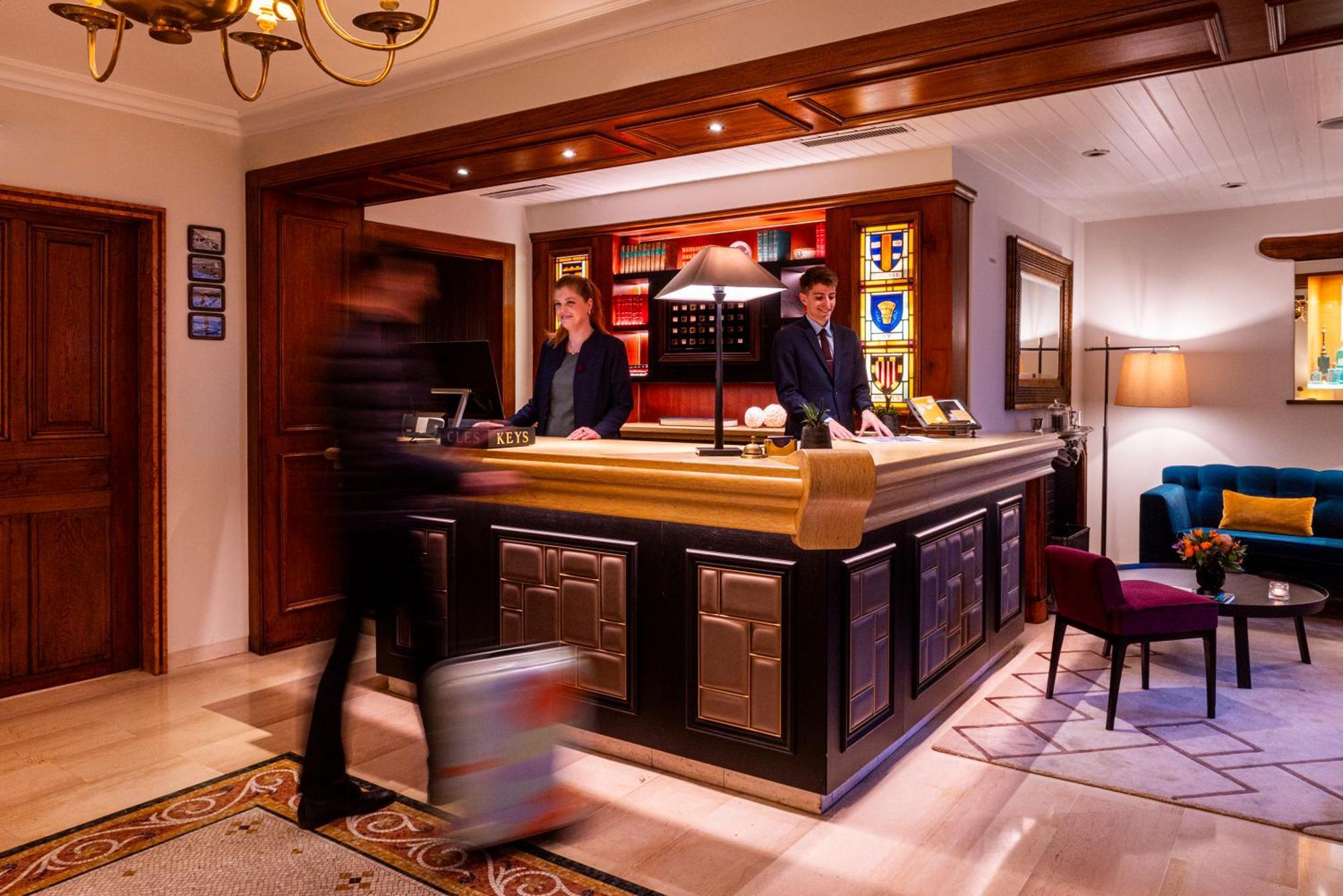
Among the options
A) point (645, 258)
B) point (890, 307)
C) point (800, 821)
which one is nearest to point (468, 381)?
point (800, 821)

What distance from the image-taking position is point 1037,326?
7.05 metres

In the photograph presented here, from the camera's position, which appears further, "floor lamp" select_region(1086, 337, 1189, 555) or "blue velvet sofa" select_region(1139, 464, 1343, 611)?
"floor lamp" select_region(1086, 337, 1189, 555)

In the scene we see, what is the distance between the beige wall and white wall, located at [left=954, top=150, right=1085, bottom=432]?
8.87 ft

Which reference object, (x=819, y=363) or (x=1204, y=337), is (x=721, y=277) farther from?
(x=1204, y=337)

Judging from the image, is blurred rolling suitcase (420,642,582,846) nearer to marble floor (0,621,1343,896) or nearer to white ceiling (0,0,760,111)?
marble floor (0,621,1343,896)

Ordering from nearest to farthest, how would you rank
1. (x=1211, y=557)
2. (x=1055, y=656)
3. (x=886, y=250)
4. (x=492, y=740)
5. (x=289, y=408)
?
(x=492, y=740), (x=1055, y=656), (x=1211, y=557), (x=289, y=408), (x=886, y=250)

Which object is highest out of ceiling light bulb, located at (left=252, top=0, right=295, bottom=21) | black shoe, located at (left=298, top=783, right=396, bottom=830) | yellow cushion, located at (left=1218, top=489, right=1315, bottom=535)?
ceiling light bulb, located at (left=252, top=0, right=295, bottom=21)

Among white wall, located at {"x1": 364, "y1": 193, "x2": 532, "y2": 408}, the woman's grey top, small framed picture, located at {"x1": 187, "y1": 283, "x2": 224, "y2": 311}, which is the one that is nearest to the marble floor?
the woman's grey top

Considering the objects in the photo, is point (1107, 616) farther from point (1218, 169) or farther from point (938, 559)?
point (1218, 169)

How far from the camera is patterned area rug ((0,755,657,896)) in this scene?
103 inches

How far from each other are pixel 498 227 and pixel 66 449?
12.0ft

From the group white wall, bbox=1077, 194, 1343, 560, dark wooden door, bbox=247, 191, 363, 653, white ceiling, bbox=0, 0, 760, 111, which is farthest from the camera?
white wall, bbox=1077, 194, 1343, 560

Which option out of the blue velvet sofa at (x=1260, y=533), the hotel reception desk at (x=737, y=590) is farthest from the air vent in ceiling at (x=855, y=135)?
the blue velvet sofa at (x=1260, y=533)

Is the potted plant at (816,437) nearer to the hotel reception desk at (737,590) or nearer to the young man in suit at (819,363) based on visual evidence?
the hotel reception desk at (737,590)
